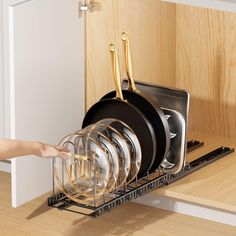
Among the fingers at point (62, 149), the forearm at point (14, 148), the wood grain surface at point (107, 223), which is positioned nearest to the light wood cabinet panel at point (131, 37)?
the wood grain surface at point (107, 223)

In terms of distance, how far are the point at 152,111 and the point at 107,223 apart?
0.32m

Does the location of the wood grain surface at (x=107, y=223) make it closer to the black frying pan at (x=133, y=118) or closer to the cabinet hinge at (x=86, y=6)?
the black frying pan at (x=133, y=118)

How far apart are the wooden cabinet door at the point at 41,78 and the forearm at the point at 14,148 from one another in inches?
11.6

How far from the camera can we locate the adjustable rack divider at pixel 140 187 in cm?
212

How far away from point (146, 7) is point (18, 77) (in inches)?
16.0

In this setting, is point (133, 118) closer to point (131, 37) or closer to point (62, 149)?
point (62, 149)

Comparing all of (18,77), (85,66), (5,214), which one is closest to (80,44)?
(85,66)

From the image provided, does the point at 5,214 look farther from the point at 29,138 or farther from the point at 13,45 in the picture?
the point at 13,45

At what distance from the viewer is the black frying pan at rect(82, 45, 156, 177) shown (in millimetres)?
2229

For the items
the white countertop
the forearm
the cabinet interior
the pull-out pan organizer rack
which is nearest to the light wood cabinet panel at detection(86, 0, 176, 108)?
the cabinet interior

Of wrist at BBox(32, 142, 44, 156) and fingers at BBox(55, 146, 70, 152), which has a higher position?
wrist at BBox(32, 142, 44, 156)

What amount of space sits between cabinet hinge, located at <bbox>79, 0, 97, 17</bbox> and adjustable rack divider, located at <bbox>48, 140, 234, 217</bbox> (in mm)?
427

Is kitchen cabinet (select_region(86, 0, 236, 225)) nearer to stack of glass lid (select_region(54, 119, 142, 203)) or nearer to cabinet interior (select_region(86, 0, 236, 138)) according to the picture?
cabinet interior (select_region(86, 0, 236, 138))

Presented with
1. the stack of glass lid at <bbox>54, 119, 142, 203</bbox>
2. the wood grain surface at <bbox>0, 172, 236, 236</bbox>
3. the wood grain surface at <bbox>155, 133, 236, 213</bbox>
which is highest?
the stack of glass lid at <bbox>54, 119, 142, 203</bbox>
